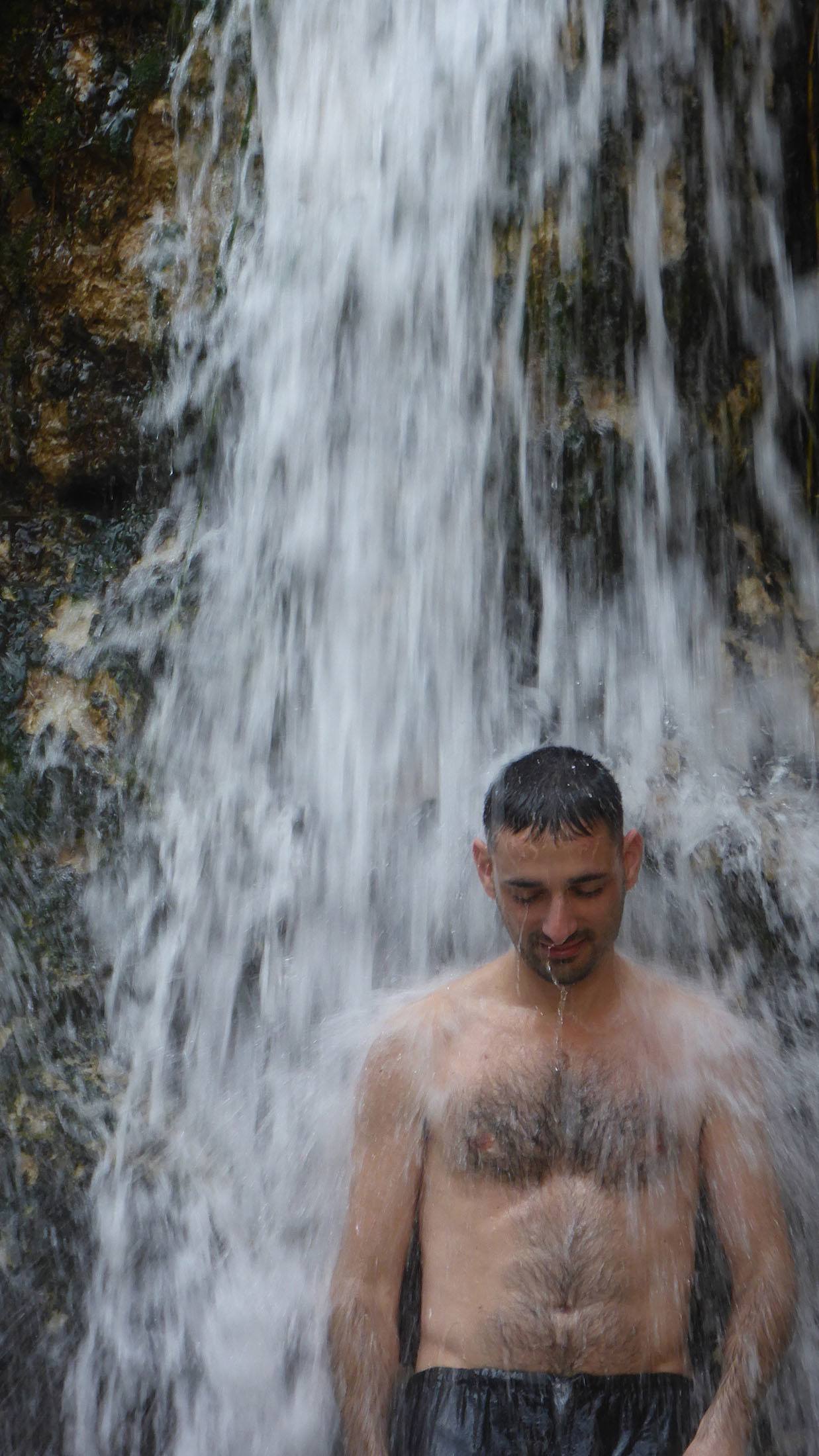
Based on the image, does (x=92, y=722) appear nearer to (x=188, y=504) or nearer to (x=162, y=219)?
(x=188, y=504)

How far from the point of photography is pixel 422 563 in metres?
3.99

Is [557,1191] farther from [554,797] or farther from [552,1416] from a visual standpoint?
[554,797]

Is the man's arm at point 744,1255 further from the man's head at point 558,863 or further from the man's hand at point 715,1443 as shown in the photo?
the man's head at point 558,863

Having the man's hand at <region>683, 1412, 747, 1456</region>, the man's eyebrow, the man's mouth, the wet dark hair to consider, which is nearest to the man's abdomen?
the man's hand at <region>683, 1412, 747, 1456</region>

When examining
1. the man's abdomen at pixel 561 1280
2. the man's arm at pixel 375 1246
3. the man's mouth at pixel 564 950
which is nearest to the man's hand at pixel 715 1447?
the man's abdomen at pixel 561 1280

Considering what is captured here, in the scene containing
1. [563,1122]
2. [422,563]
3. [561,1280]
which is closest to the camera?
[561,1280]

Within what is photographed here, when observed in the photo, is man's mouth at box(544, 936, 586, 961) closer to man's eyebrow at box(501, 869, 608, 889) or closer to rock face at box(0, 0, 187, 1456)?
man's eyebrow at box(501, 869, 608, 889)

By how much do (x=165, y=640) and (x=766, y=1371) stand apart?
103 inches

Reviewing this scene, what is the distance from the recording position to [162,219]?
433 centimetres

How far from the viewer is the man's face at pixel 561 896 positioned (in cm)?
276

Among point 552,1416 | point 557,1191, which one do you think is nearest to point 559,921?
point 557,1191

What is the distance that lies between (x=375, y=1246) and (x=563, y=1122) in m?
0.46

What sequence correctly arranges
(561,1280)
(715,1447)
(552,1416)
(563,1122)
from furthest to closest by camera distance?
(563,1122) → (561,1280) → (552,1416) → (715,1447)

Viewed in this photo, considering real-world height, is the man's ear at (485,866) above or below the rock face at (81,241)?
below
